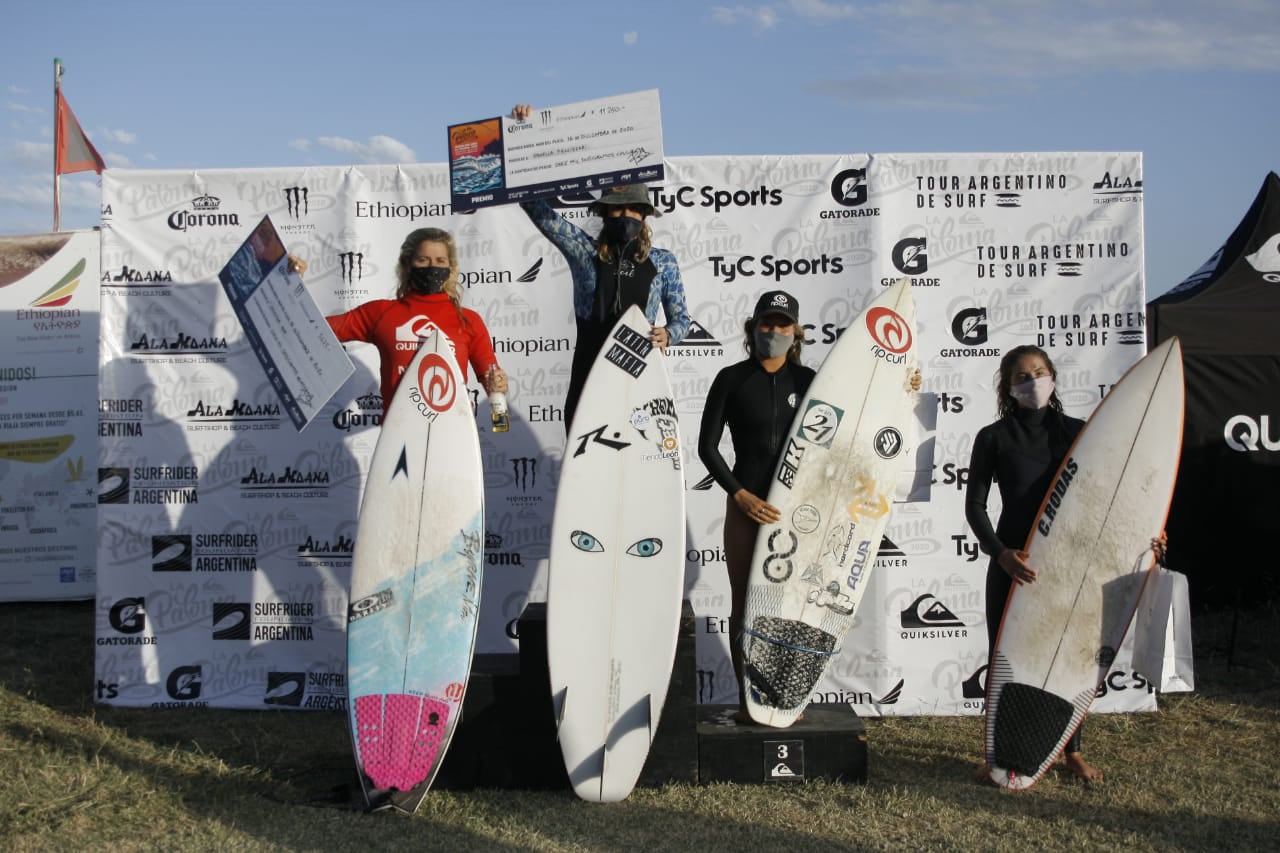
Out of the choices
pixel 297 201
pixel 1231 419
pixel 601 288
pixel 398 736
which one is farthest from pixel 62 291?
pixel 1231 419

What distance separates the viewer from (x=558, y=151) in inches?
143

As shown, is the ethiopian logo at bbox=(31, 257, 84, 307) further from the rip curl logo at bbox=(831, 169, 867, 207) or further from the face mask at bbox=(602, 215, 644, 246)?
the rip curl logo at bbox=(831, 169, 867, 207)

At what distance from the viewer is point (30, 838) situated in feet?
9.46

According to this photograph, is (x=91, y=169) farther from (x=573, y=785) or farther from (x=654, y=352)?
(x=573, y=785)

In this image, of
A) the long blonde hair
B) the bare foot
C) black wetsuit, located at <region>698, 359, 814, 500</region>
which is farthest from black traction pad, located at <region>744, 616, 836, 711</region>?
the long blonde hair

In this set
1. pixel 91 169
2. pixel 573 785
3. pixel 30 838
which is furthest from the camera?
pixel 91 169

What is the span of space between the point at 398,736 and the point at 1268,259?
5133 millimetres

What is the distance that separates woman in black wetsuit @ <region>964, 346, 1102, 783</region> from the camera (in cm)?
335

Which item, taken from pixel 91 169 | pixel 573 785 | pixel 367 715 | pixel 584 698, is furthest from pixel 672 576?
pixel 91 169

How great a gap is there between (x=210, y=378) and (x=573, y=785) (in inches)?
95.9

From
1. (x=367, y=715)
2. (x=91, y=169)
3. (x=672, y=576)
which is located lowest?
(x=367, y=715)

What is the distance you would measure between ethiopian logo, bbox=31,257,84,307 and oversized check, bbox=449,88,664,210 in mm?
3858

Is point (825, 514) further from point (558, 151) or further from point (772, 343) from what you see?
point (558, 151)

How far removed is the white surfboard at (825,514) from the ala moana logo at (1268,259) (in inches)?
122
